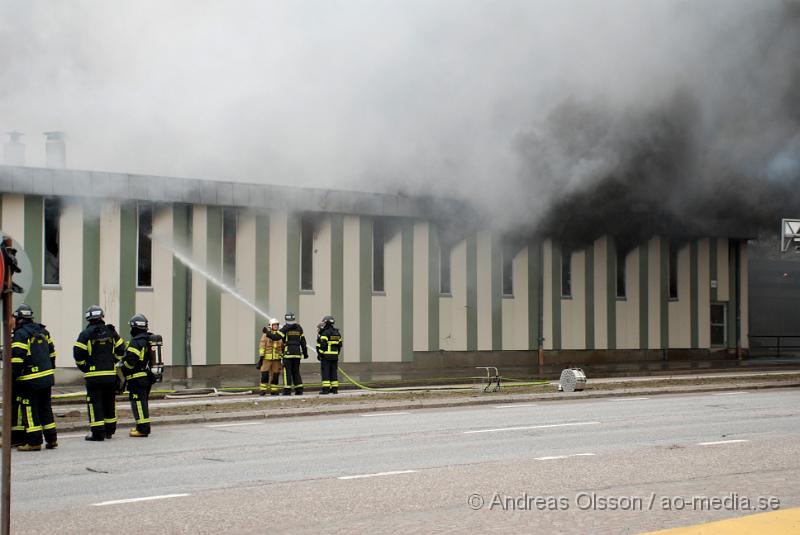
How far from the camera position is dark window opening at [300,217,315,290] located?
26766 millimetres

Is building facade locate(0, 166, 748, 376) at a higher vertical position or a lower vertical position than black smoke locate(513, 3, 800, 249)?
lower

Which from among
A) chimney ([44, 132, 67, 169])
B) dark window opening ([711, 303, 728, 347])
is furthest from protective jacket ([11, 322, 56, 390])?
dark window opening ([711, 303, 728, 347])

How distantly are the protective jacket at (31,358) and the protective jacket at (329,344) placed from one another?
26.8 ft

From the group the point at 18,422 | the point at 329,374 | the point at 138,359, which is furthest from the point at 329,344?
the point at 18,422

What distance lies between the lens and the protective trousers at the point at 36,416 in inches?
480

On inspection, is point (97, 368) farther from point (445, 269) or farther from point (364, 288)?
point (445, 269)

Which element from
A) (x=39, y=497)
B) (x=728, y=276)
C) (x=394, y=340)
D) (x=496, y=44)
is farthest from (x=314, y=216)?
(x=39, y=497)

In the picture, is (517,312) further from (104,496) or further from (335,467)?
(104,496)

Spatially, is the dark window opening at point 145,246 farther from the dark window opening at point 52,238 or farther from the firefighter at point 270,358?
the firefighter at point 270,358

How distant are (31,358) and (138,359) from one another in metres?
1.56

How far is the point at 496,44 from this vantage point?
26812mm

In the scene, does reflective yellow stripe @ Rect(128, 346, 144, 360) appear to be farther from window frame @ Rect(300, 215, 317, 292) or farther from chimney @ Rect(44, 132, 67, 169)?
chimney @ Rect(44, 132, 67, 169)

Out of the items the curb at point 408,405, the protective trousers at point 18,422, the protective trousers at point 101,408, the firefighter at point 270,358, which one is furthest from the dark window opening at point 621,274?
the protective trousers at point 18,422

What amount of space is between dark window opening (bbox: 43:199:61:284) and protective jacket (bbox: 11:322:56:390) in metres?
11.2
